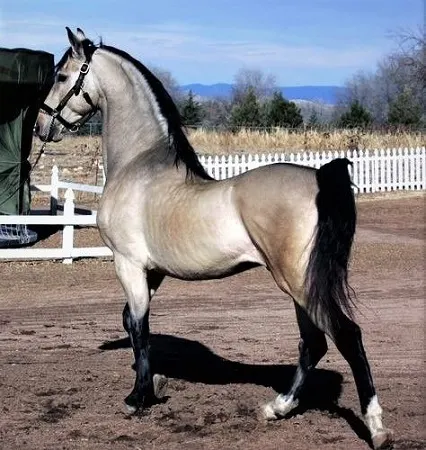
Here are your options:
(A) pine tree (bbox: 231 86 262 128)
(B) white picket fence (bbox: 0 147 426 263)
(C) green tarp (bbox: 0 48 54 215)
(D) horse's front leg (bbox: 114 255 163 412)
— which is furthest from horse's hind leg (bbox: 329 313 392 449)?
(A) pine tree (bbox: 231 86 262 128)

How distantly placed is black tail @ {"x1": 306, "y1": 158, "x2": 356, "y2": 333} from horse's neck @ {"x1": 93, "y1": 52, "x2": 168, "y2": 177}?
1.69 meters

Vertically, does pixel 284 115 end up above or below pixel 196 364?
above

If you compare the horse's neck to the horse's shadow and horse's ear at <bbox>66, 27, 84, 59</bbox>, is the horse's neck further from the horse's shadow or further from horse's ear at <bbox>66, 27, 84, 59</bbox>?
the horse's shadow

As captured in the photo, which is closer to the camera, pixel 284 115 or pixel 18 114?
pixel 18 114

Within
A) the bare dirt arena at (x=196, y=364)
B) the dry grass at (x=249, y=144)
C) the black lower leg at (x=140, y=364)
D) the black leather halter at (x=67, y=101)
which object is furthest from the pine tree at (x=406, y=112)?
the black lower leg at (x=140, y=364)

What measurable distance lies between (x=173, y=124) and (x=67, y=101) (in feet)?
2.76

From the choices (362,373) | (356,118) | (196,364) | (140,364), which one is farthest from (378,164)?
(362,373)

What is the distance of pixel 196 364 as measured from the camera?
316 inches

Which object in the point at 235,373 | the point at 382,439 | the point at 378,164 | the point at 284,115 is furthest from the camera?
the point at 284,115

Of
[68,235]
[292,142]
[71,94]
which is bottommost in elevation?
[68,235]

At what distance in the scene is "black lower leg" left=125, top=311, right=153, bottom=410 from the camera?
641 cm

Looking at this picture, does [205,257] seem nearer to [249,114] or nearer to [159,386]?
[159,386]

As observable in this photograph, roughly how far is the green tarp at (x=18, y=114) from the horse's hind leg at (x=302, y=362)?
10110 millimetres

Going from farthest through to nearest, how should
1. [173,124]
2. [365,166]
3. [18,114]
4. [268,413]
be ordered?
[365,166] → [18,114] → [173,124] → [268,413]
